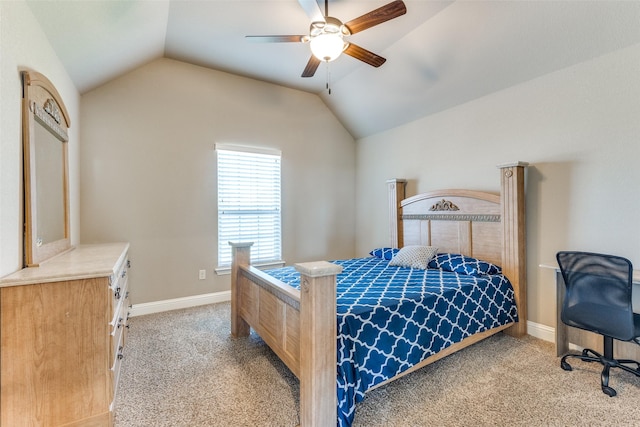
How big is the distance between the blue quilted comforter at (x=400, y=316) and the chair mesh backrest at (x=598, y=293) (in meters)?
0.56

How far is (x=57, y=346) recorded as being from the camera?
4.91 feet

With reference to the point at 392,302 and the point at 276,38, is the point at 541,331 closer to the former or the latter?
the point at 392,302

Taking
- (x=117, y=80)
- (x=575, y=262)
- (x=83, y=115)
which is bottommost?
(x=575, y=262)

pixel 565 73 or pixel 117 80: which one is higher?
pixel 117 80

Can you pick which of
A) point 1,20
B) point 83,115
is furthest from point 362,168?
point 1,20

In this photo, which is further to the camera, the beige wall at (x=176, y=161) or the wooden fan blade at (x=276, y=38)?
the beige wall at (x=176, y=161)

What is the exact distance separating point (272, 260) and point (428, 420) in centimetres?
290

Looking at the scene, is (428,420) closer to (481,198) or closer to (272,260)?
(481,198)

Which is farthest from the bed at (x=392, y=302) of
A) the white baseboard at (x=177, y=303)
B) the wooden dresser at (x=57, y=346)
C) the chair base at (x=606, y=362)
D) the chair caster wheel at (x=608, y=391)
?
the white baseboard at (x=177, y=303)

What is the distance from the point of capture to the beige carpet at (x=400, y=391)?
1.73 m

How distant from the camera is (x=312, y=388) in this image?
1.49 meters

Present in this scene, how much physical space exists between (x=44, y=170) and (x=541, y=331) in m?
4.32

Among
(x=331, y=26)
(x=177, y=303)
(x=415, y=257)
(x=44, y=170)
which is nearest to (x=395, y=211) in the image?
(x=415, y=257)

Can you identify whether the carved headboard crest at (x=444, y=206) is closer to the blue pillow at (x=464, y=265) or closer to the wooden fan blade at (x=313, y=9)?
the blue pillow at (x=464, y=265)
